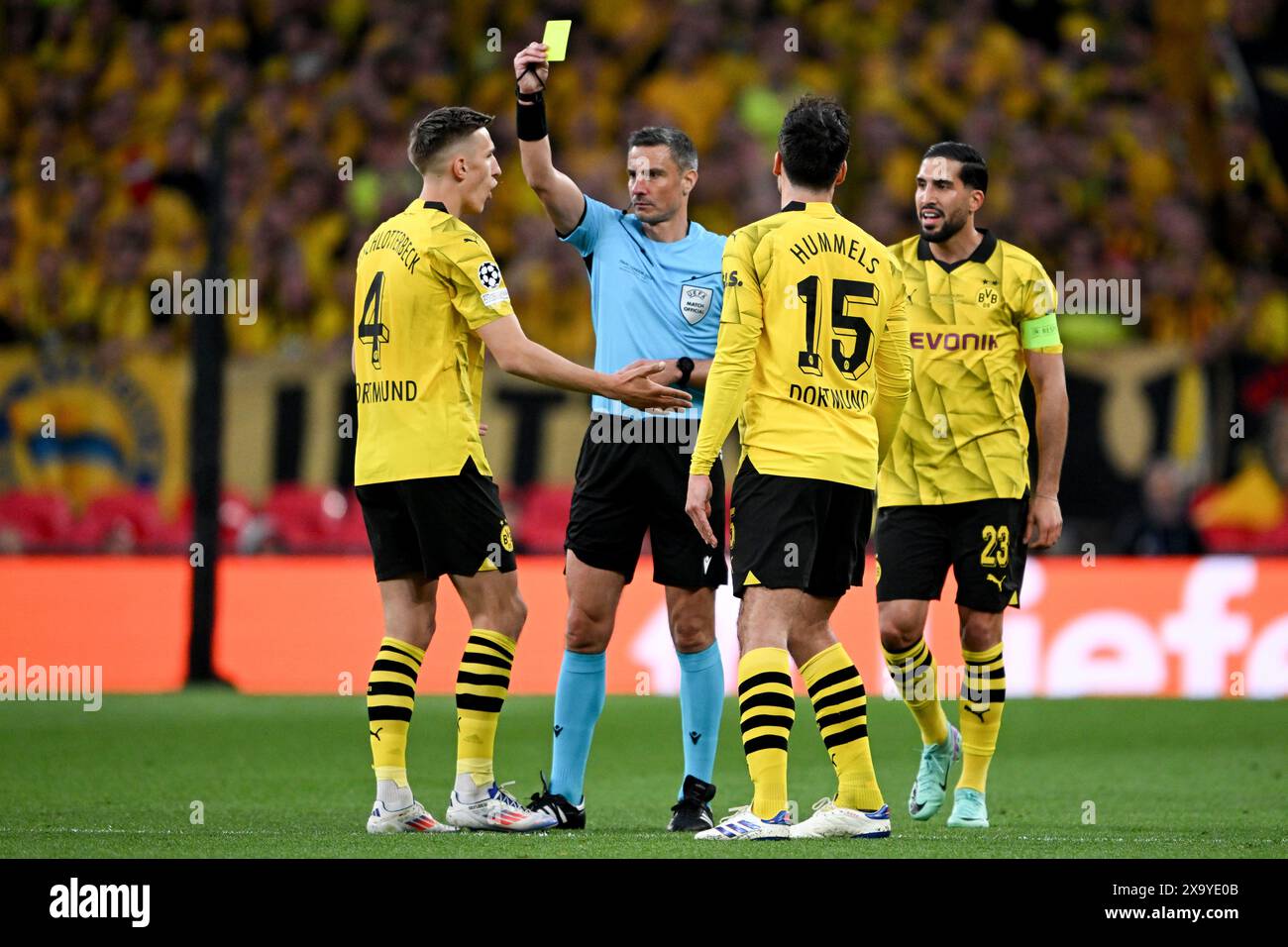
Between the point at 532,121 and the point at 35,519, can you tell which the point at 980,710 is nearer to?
the point at 532,121

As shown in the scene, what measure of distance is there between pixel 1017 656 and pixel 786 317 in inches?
225

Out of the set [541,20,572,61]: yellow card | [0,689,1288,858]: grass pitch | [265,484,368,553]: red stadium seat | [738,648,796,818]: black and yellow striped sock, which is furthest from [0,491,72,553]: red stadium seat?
[738,648,796,818]: black and yellow striped sock

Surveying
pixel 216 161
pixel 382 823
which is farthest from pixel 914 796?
pixel 216 161

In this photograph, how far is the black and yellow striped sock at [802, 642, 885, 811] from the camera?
5516 millimetres

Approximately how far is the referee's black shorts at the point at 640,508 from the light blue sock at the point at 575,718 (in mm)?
344

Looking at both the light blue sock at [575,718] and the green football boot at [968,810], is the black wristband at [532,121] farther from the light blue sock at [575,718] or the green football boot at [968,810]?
the green football boot at [968,810]

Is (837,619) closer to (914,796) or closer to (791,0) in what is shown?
(914,796)

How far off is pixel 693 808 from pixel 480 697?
0.83 meters

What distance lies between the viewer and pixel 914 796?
665 cm

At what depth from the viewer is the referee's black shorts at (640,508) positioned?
628cm

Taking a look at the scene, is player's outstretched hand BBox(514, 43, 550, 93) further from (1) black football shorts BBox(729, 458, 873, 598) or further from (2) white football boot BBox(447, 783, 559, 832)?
(2) white football boot BBox(447, 783, 559, 832)

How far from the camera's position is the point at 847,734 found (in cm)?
552

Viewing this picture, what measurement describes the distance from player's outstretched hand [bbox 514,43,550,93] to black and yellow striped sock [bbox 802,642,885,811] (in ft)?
6.93

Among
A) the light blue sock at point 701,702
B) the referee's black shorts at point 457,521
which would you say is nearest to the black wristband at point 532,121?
the referee's black shorts at point 457,521
